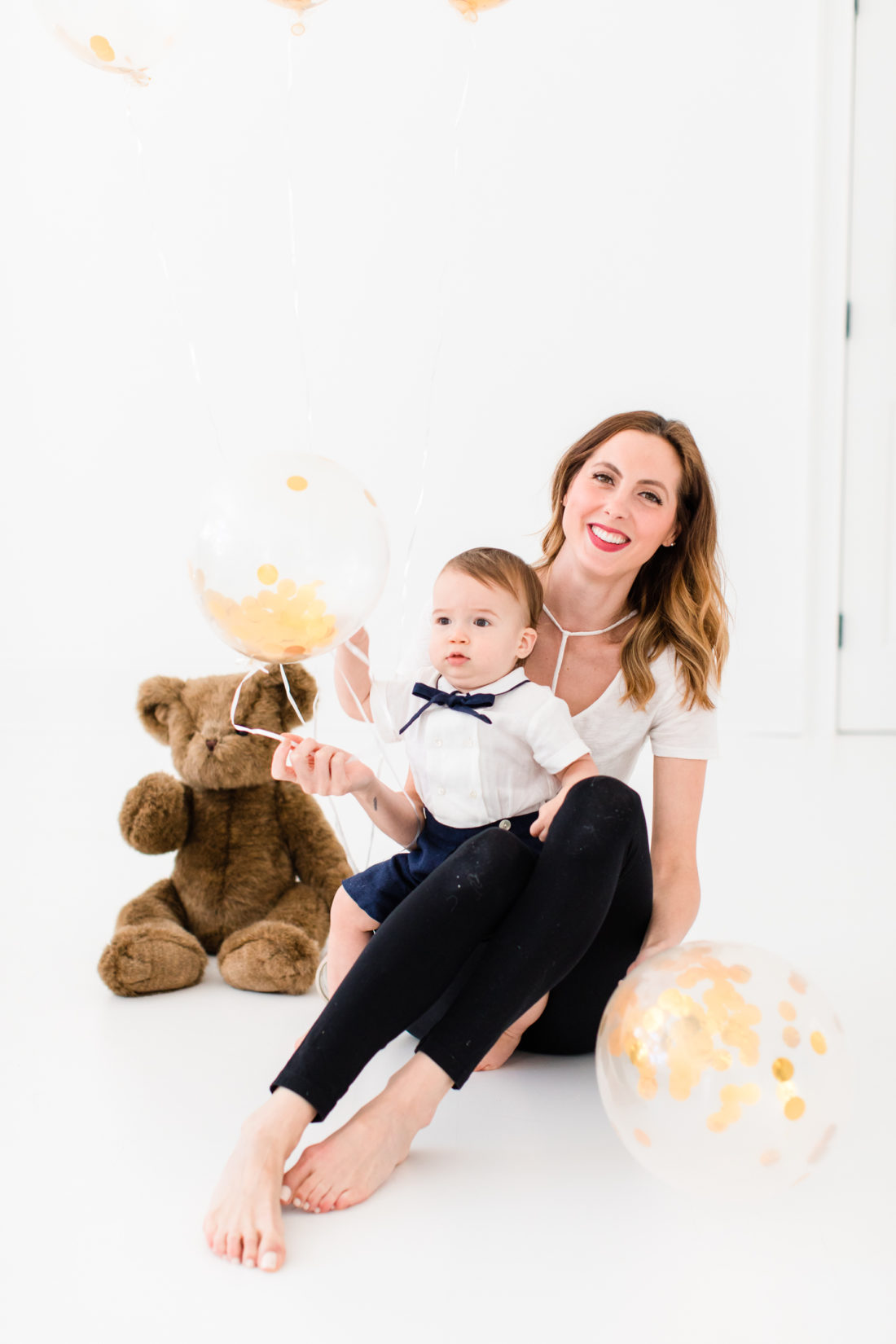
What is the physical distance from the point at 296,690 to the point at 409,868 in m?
0.47

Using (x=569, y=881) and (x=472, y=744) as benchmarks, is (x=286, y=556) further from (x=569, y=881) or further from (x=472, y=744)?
(x=569, y=881)

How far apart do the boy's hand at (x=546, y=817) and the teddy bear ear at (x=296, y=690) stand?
585mm

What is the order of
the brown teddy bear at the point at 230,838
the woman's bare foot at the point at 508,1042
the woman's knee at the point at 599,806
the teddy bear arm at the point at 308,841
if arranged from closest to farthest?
the woman's knee at the point at 599,806
the woman's bare foot at the point at 508,1042
the brown teddy bear at the point at 230,838
the teddy bear arm at the point at 308,841

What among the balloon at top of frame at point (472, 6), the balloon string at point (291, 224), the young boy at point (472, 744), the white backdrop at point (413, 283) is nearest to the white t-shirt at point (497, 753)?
the young boy at point (472, 744)

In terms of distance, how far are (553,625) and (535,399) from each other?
2.37 metres

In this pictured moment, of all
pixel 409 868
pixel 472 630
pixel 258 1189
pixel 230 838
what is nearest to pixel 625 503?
pixel 472 630

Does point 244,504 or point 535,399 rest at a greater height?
point 535,399

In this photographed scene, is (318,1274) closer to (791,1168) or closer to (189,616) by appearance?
(791,1168)

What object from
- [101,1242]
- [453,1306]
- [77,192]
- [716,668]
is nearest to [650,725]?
[716,668]

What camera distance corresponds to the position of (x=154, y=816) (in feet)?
5.57

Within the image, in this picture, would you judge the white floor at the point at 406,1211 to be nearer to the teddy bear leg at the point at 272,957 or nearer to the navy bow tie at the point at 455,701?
the teddy bear leg at the point at 272,957

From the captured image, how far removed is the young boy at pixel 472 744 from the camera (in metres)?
1.34

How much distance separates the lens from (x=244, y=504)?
1183 mm

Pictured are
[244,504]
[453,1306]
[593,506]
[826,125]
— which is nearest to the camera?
[453,1306]
